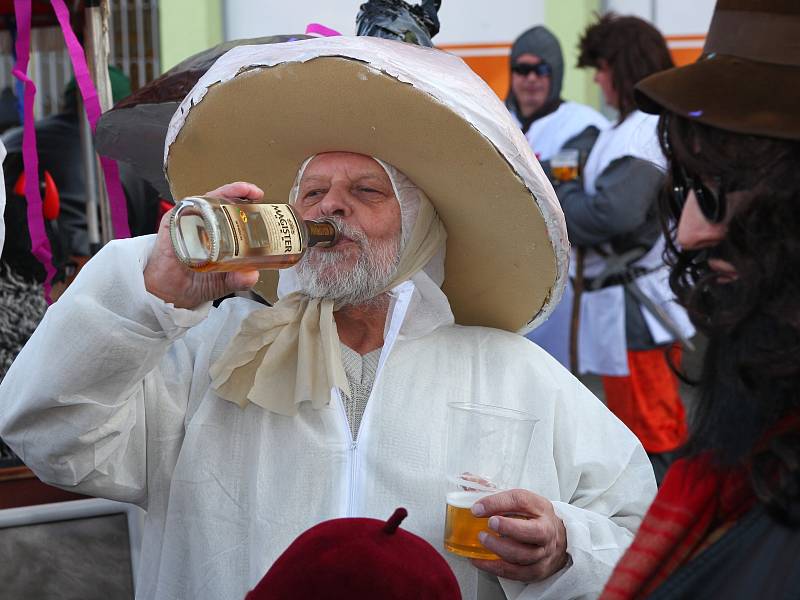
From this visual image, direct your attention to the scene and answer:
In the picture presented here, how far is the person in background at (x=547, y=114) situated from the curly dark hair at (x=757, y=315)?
412 centimetres

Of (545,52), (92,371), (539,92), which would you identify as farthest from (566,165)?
(92,371)

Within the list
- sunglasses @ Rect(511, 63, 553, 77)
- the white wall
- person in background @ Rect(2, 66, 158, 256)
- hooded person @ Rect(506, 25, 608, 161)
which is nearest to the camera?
person in background @ Rect(2, 66, 158, 256)

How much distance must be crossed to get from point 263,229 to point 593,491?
0.94 m

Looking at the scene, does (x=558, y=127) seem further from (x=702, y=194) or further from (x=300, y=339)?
(x=702, y=194)

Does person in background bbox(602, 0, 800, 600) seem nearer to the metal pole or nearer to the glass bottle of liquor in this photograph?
the glass bottle of liquor

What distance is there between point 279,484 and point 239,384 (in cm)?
24

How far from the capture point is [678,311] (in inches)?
209

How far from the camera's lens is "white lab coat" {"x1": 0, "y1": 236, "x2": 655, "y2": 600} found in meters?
2.16

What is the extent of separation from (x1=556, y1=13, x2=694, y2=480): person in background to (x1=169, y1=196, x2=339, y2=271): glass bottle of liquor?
3.09 meters

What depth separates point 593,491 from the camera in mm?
2465

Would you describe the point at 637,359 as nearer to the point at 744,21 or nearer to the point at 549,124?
the point at 549,124

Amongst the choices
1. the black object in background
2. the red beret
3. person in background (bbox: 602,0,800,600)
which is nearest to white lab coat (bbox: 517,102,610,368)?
the black object in background

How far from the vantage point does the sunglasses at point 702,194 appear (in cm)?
140

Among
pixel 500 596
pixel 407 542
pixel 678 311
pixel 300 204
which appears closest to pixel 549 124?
pixel 678 311
